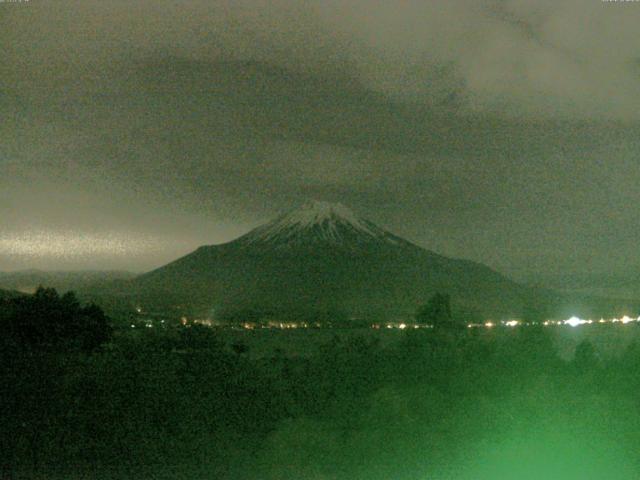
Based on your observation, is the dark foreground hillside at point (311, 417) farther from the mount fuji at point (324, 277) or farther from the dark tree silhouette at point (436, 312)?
the mount fuji at point (324, 277)

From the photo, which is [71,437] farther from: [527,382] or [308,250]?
[308,250]

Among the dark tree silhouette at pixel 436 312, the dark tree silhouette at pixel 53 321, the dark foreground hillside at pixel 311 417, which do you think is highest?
the dark tree silhouette at pixel 436 312

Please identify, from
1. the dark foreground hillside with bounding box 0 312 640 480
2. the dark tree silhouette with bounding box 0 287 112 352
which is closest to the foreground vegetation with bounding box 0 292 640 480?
the dark foreground hillside with bounding box 0 312 640 480

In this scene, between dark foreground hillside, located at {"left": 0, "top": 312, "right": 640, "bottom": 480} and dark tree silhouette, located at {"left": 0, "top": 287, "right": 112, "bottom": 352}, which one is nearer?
dark foreground hillside, located at {"left": 0, "top": 312, "right": 640, "bottom": 480}

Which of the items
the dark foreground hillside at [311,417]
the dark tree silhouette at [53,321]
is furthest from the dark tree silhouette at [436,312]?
the dark foreground hillside at [311,417]

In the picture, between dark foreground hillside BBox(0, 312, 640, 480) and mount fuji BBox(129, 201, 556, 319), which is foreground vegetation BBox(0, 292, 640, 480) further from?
mount fuji BBox(129, 201, 556, 319)

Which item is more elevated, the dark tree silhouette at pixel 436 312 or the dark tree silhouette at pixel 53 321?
the dark tree silhouette at pixel 436 312

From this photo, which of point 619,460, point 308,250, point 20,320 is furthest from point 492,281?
point 619,460
